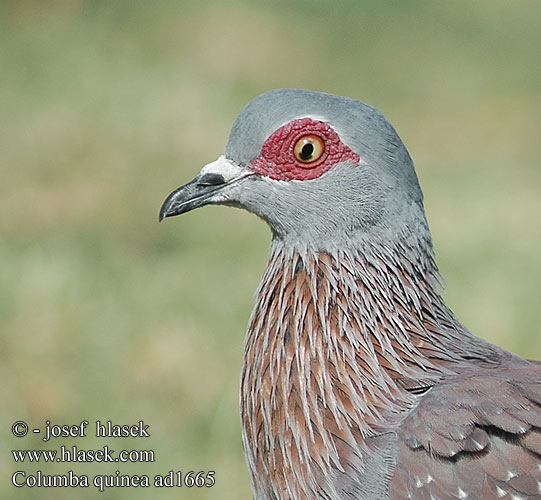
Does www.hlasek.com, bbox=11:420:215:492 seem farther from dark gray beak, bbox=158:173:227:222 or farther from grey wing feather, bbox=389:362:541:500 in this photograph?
grey wing feather, bbox=389:362:541:500

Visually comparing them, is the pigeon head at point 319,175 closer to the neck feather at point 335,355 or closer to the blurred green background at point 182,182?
the neck feather at point 335,355

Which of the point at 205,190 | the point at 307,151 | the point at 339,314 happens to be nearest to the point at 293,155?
the point at 307,151

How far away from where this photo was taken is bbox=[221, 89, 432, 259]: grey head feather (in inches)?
143

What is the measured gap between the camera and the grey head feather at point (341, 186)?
3623 millimetres

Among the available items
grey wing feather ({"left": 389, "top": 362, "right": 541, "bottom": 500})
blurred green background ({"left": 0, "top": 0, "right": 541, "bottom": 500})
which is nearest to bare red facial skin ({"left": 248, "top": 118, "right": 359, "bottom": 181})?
grey wing feather ({"left": 389, "top": 362, "right": 541, "bottom": 500})

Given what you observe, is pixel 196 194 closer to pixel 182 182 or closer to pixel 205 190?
pixel 205 190

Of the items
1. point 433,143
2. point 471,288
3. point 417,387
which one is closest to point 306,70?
point 433,143

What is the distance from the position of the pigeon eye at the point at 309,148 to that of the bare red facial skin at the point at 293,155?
0.03 ft

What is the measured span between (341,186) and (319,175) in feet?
0.29

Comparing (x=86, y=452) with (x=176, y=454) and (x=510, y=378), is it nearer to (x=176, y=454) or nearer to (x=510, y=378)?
(x=176, y=454)

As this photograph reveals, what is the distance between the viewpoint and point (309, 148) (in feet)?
12.0

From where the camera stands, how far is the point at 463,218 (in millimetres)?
8297

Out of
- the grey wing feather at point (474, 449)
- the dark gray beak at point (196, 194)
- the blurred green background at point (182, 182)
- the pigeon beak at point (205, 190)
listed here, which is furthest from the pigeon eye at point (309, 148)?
the blurred green background at point (182, 182)

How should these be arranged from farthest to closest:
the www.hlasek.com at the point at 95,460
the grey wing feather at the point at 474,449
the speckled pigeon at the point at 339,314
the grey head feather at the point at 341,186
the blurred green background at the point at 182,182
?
the blurred green background at the point at 182,182 < the www.hlasek.com at the point at 95,460 < the grey head feather at the point at 341,186 < the speckled pigeon at the point at 339,314 < the grey wing feather at the point at 474,449
